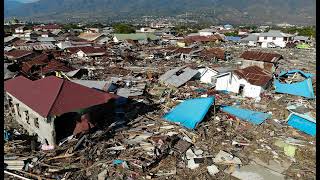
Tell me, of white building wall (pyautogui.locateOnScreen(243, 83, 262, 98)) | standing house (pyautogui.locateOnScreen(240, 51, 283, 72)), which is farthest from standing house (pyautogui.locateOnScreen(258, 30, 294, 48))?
white building wall (pyautogui.locateOnScreen(243, 83, 262, 98))

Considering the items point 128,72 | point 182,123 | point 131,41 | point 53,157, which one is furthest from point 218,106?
point 131,41

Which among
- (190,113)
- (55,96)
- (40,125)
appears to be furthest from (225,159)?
(40,125)

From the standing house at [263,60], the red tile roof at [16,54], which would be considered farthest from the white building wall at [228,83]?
the red tile roof at [16,54]

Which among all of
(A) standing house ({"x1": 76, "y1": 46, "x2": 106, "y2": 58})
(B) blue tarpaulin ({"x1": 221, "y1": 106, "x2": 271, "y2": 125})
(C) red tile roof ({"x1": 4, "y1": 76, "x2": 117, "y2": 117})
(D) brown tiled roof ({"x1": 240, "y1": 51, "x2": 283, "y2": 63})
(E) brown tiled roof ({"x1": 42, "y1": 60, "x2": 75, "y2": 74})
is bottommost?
(A) standing house ({"x1": 76, "y1": 46, "x2": 106, "y2": 58})

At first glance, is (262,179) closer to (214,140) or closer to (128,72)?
(214,140)

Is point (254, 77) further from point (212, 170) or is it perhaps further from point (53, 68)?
point (53, 68)

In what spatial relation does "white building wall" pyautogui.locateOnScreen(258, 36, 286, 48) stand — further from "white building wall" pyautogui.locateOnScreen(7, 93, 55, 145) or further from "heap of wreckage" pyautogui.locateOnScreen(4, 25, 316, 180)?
"white building wall" pyautogui.locateOnScreen(7, 93, 55, 145)
